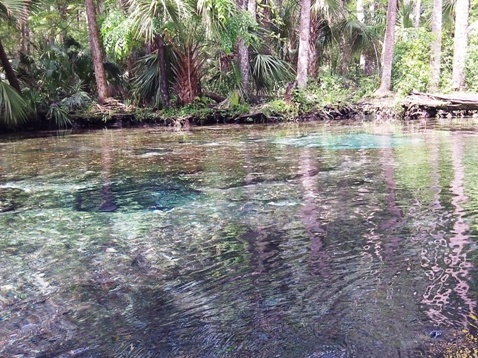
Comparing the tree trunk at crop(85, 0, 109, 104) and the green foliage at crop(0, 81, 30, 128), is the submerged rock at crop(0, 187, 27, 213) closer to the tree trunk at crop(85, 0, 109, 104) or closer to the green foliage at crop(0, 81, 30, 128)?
the green foliage at crop(0, 81, 30, 128)

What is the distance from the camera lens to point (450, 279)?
7.41 feet

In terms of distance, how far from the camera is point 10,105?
11.2 meters

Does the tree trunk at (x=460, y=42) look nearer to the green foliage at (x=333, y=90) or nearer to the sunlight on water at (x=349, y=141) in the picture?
the green foliage at (x=333, y=90)

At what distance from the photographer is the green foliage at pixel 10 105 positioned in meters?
11.2

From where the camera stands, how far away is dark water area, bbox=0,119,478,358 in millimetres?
1824

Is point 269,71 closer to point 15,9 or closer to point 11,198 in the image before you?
point 15,9

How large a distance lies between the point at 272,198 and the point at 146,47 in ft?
42.7

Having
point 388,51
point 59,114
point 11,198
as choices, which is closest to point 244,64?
point 388,51

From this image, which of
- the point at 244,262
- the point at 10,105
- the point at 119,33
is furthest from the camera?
the point at 119,33

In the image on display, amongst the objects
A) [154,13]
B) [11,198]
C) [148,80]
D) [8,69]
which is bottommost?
[11,198]

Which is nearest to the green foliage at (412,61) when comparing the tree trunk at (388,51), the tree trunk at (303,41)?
the tree trunk at (388,51)

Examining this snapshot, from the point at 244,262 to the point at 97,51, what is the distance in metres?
12.7

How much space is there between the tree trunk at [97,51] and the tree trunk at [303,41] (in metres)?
5.76

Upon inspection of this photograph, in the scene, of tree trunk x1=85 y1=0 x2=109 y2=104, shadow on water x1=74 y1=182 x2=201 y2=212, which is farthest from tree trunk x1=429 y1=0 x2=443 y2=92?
shadow on water x1=74 y1=182 x2=201 y2=212
